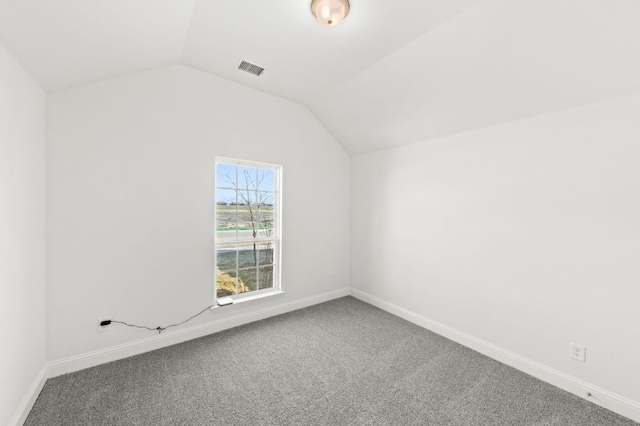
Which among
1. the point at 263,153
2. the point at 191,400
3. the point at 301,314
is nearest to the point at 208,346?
the point at 191,400

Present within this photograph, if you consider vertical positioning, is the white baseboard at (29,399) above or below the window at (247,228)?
below

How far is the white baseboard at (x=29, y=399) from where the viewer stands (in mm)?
1617

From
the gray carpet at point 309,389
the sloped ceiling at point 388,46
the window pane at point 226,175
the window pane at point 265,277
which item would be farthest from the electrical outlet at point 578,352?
the window pane at point 226,175

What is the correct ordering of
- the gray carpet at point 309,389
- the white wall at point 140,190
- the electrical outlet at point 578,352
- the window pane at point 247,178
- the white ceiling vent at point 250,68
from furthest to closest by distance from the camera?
1. the window pane at point 247,178
2. the white ceiling vent at point 250,68
3. the white wall at point 140,190
4. the electrical outlet at point 578,352
5. the gray carpet at point 309,389

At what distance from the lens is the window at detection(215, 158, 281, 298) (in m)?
3.04

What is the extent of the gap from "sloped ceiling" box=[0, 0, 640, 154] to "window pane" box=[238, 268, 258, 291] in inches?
87.8

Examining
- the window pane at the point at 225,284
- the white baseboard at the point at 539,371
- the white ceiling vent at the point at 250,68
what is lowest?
the white baseboard at the point at 539,371

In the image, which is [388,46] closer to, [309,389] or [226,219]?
[226,219]

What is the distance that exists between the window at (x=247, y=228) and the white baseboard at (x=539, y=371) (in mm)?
1851

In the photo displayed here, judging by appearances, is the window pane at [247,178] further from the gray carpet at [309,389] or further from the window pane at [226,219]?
the gray carpet at [309,389]

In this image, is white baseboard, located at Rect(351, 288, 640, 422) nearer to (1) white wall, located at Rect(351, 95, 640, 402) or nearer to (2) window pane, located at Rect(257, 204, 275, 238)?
(1) white wall, located at Rect(351, 95, 640, 402)

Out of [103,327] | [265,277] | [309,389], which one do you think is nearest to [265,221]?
[265,277]

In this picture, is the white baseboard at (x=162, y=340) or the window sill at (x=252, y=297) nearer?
the white baseboard at (x=162, y=340)

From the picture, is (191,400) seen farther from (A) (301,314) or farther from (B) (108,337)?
(A) (301,314)
